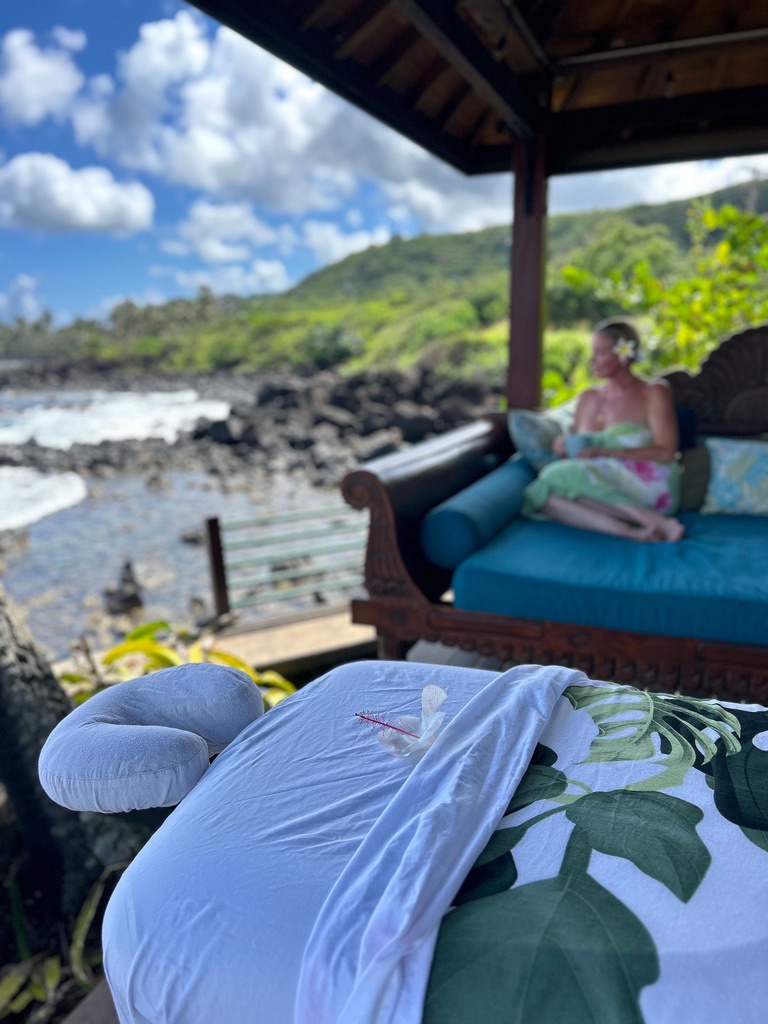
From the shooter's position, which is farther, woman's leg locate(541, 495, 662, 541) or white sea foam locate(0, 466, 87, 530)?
white sea foam locate(0, 466, 87, 530)

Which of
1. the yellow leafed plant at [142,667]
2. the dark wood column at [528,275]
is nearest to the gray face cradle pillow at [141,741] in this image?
the yellow leafed plant at [142,667]

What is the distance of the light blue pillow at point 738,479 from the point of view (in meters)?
2.74

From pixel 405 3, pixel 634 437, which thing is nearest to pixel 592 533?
pixel 634 437

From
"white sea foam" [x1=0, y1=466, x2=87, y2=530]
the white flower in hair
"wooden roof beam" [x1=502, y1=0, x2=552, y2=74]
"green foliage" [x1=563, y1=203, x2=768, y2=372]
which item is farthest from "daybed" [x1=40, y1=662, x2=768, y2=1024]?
"white sea foam" [x1=0, y1=466, x2=87, y2=530]

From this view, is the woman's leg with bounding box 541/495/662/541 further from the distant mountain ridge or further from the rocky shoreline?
the distant mountain ridge

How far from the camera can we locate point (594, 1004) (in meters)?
0.61

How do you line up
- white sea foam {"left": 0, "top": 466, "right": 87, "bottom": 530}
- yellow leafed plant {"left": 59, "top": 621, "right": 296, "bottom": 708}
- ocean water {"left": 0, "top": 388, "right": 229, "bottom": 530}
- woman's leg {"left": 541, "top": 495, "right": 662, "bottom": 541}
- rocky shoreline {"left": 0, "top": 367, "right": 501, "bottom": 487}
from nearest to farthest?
yellow leafed plant {"left": 59, "top": 621, "right": 296, "bottom": 708} < woman's leg {"left": 541, "top": 495, "right": 662, "bottom": 541} < white sea foam {"left": 0, "top": 466, "right": 87, "bottom": 530} < ocean water {"left": 0, "top": 388, "right": 229, "bottom": 530} < rocky shoreline {"left": 0, "top": 367, "right": 501, "bottom": 487}

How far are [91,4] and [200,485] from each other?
27.0 m

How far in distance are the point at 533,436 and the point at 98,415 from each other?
67.5 ft

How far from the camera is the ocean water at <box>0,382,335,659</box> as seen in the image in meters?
5.99

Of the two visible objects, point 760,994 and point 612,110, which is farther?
point 612,110

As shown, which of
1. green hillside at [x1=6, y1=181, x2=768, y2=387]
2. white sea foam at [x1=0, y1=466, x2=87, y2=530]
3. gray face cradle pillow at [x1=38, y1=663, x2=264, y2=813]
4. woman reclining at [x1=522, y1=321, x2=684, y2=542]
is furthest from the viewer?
green hillside at [x1=6, y1=181, x2=768, y2=387]

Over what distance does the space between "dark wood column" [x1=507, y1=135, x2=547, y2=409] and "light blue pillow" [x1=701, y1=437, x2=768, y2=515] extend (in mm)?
1214

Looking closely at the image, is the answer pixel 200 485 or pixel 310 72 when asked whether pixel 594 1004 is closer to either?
pixel 310 72
